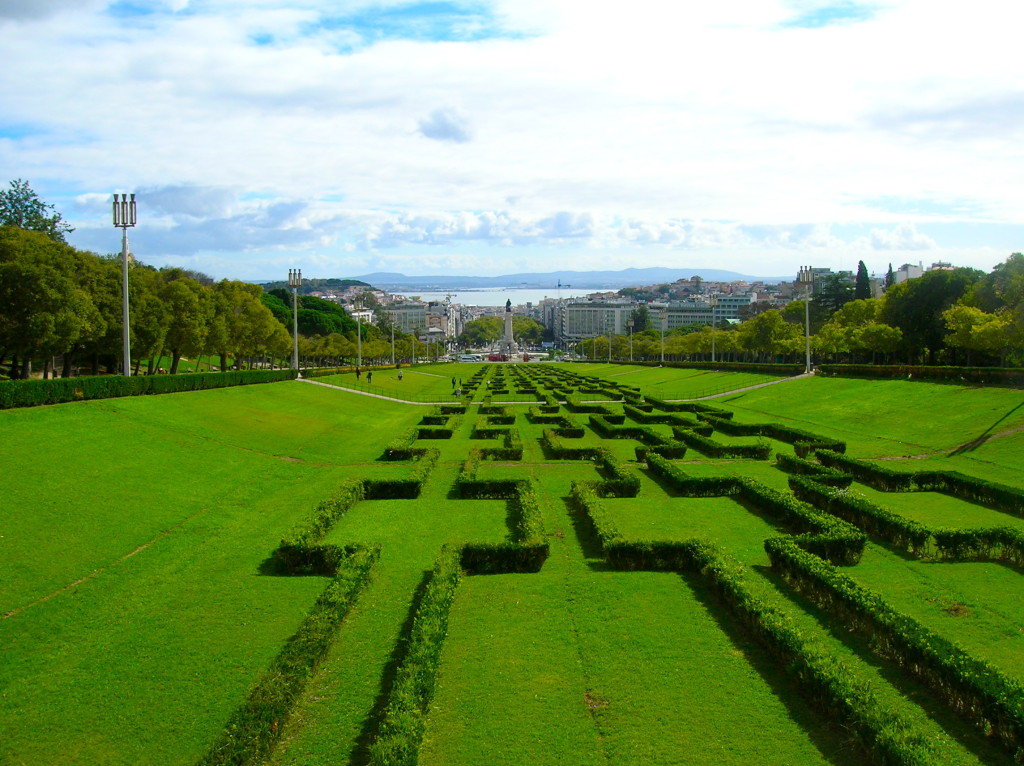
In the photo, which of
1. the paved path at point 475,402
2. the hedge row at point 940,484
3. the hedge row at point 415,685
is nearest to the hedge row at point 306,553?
the hedge row at point 415,685

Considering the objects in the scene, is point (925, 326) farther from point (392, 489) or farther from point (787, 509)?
point (392, 489)

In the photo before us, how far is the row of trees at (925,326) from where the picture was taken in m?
38.6

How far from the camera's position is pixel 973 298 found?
49500 mm

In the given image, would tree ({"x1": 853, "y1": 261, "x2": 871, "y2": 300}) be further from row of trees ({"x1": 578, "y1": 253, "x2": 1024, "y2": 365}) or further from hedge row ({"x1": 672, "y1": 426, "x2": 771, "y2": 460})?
hedge row ({"x1": 672, "y1": 426, "x2": 771, "y2": 460})

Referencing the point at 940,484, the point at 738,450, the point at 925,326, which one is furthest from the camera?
the point at 925,326

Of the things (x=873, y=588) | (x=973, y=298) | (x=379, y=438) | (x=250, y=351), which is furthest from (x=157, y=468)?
(x=973, y=298)

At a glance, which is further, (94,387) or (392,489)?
(94,387)

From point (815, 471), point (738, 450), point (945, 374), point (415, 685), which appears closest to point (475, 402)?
point (738, 450)

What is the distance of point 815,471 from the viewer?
21.8 meters

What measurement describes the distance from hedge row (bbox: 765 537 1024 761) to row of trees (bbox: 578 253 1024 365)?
1119 inches

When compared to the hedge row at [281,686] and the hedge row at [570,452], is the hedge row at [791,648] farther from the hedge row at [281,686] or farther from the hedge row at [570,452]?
the hedge row at [570,452]

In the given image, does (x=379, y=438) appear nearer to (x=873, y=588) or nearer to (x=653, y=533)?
(x=653, y=533)

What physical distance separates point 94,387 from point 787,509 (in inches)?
868

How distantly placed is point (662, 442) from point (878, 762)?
20.7 metres
